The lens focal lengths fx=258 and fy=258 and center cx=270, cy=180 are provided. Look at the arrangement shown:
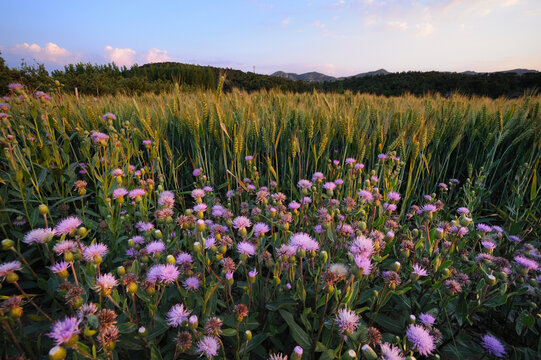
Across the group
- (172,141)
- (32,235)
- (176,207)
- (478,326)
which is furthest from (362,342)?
(172,141)

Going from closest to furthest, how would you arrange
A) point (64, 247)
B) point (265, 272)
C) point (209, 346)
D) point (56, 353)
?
point (56, 353) < point (209, 346) < point (64, 247) < point (265, 272)

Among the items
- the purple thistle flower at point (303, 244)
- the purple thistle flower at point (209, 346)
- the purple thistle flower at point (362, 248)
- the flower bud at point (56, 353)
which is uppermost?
the purple thistle flower at point (362, 248)

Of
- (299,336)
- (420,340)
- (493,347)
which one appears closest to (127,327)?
(299,336)

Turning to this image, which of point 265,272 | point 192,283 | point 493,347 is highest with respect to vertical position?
point 192,283

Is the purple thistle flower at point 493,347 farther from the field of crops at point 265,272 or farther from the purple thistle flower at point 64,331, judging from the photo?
the purple thistle flower at point 64,331

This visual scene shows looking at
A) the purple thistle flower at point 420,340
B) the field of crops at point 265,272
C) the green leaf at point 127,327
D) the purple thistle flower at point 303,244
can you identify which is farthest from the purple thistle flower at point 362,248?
the green leaf at point 127,327

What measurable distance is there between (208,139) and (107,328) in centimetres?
177

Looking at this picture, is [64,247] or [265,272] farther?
[265,272]

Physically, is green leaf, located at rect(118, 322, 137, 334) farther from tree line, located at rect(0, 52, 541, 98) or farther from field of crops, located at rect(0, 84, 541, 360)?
tree line, located at rect(0, 52, 541, 98)

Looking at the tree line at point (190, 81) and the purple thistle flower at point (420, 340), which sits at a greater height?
the tree line at point (190, 81)

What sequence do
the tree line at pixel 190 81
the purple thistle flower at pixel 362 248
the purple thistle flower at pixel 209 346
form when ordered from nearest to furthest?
the purple thistle flower at pixel 209 346 < the purple thistle flower at pixel 362 248 < the tree line at pixel 190 81

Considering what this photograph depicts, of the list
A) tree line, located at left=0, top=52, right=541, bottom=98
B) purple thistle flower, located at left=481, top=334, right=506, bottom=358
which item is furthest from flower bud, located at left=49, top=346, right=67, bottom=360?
tree line, located at left=0, top=52, right=541, bottom=98

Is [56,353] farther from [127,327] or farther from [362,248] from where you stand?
[362,248]

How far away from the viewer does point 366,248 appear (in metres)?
0.95
